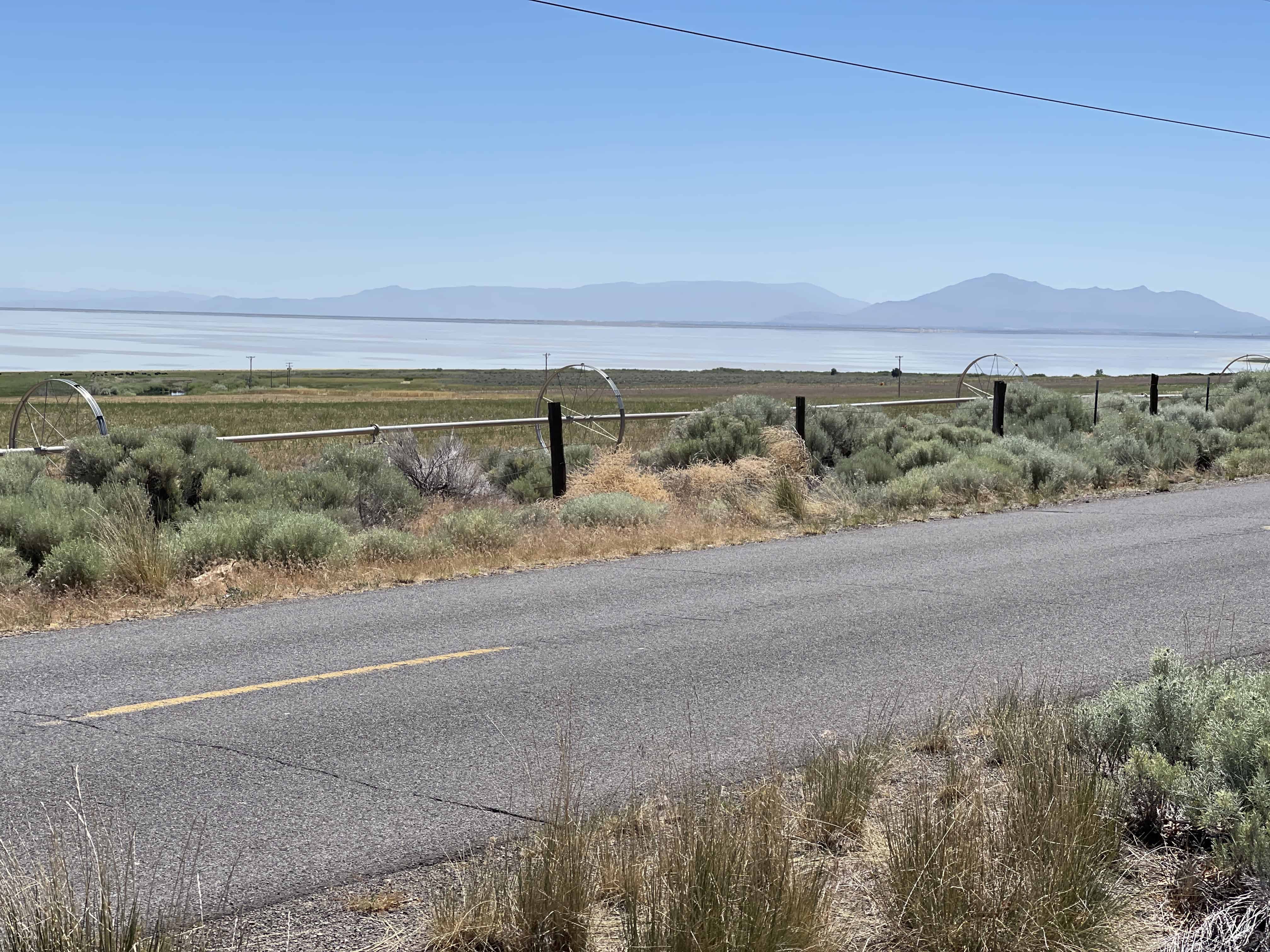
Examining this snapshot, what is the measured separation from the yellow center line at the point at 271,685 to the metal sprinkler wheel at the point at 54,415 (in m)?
8.49

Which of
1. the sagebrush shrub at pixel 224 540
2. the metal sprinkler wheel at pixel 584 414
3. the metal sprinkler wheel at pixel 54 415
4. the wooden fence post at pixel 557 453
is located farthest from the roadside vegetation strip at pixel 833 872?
the metal sprinkler wheel at pixel 584 414

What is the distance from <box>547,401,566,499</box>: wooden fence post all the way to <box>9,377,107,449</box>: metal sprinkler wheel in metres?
6.02

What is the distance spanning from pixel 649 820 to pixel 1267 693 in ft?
8.74

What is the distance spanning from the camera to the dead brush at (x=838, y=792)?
4621 mm

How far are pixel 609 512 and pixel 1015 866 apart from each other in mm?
11148

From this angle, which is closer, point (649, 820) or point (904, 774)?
point (649, 820)

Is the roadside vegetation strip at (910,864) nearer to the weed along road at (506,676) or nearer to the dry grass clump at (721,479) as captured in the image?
the weed along road at (506,676)

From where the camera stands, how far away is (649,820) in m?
4.59

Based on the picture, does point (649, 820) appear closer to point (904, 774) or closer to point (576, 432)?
point (904, 774)

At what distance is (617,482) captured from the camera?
58.1ft

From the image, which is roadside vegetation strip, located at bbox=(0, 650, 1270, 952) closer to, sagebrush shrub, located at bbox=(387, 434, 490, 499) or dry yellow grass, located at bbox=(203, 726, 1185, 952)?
dry yellow grass, located at bbox=(203, 726, 1185, 952)

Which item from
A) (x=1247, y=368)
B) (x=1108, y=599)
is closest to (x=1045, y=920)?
(x=1108, y=599)

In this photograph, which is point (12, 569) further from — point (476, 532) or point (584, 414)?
point (584, 414)

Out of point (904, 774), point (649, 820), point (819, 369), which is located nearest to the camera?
point (649, 820)
